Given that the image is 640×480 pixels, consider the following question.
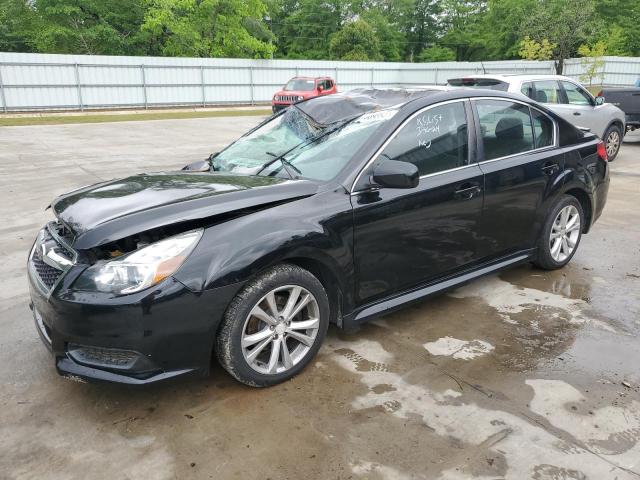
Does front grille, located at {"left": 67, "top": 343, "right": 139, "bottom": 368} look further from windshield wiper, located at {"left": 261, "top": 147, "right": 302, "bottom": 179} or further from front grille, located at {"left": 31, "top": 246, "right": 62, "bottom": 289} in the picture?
windshield wiper, located at {"left": 261, "top": 147, "right": 302, "bottom": 179}

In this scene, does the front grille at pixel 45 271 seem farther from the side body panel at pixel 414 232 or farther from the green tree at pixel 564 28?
the green tree at pixel 564 28

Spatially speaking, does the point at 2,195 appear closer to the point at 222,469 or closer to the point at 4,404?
the point at 4,404

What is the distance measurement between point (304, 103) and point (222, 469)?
10.4ft

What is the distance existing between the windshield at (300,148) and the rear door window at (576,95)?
799cm

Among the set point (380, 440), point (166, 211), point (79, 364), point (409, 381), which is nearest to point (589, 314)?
point (409, 381)

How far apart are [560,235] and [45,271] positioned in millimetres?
4181

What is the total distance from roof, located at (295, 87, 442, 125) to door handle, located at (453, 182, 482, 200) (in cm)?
72

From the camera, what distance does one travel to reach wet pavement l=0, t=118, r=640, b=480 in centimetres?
258

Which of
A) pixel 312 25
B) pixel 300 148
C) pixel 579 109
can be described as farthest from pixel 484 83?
pixel 312 25

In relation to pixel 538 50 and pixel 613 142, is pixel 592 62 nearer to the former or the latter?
pixel 538 50

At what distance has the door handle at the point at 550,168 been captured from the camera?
4.56 metres

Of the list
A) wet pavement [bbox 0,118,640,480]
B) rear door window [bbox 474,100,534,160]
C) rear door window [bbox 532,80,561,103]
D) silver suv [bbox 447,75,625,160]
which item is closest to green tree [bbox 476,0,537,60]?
silver suv [bbox 447,75,625,160]

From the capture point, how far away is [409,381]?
3.28 metres

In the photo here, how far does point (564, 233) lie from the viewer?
4.99 m
